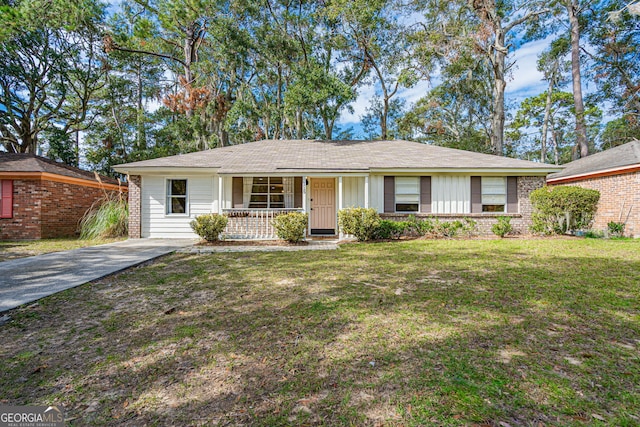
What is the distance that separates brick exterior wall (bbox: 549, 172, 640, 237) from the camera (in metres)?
9.78

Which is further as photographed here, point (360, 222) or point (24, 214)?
point (24, 214)

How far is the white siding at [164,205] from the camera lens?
10.4m

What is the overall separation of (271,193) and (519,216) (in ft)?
31.6

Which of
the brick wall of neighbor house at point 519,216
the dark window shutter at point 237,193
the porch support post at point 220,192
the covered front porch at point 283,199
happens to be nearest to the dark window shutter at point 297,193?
the covered front porch at point 283,199

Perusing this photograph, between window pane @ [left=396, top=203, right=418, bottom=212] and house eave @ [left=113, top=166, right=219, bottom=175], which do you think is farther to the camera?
window pane @ [left=396, top=203, right=418, bottom=212]

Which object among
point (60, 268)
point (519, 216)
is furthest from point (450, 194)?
point (60, 268)

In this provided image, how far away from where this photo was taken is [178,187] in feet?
34.9

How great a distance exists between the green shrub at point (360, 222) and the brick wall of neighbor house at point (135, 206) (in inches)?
299

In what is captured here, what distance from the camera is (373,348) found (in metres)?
2.52

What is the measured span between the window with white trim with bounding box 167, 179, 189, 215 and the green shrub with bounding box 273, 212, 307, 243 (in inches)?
164

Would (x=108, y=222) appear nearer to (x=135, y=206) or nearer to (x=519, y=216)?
(x=135, y=206)

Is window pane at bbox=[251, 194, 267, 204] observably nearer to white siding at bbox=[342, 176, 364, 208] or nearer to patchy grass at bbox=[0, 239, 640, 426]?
white siding at bbox=[342, 176, 364, 208]

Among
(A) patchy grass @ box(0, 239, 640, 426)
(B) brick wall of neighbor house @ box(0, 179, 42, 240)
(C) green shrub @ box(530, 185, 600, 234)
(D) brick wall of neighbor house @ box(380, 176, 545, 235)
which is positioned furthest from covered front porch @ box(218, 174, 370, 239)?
(B) brick wall of neighbor house @ box(0, 179, 42, 240)

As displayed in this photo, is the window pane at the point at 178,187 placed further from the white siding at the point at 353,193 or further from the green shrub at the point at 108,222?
the white siding at the point at 353,193
